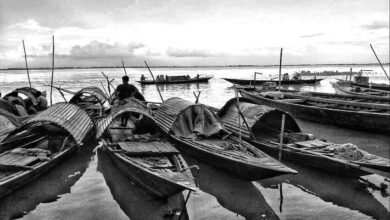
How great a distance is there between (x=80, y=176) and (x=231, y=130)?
5592 millimetres

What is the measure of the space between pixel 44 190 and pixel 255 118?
722 cm

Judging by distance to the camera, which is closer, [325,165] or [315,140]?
[325,165]

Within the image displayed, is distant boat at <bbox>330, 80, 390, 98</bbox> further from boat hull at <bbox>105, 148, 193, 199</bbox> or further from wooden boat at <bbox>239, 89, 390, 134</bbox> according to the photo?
boat hull at <bbox>105, 148, 193, 199</bbox>

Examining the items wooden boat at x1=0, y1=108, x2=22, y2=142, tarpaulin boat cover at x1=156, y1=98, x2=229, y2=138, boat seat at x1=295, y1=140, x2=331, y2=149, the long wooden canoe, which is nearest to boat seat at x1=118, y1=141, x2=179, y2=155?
tarpaulin boat cover at x1=156, y1=98, x2=229, y2=138

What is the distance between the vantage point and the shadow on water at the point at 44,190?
23.4 feet

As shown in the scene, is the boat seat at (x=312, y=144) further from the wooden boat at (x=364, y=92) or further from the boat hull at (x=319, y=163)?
the wooden boat at (x=364, y=92)

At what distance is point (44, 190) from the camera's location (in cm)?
813

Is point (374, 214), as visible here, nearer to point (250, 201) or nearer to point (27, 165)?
point (250, 201)

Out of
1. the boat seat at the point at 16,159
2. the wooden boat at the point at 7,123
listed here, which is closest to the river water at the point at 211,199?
the boat seat at the point at 16,159

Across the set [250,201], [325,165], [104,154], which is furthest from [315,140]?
[104,154]

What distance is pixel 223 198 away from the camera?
7.67 metres

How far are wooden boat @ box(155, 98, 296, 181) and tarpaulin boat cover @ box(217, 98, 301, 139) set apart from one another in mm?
949

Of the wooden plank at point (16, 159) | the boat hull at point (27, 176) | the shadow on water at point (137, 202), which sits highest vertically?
the wooden plank at point (16, 159)

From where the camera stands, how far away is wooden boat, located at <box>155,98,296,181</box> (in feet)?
24.7
